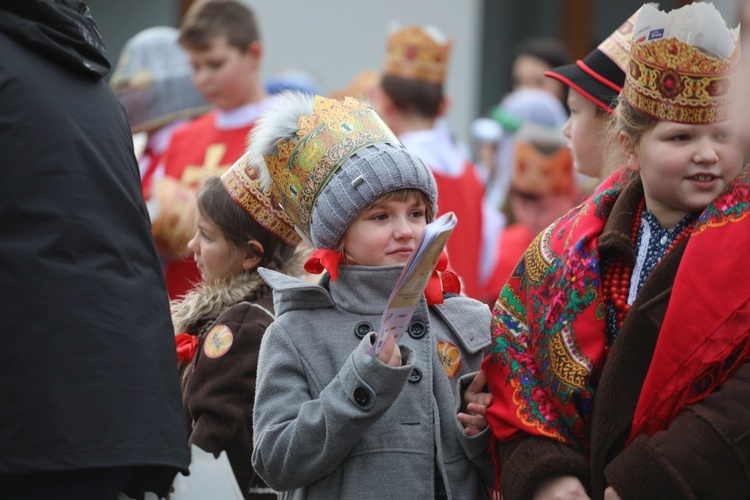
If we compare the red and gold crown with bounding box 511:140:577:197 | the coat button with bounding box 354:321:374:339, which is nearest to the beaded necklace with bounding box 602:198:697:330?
the coat button with bounding box 354:321:374:339

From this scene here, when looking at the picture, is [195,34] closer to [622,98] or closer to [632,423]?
[622,98]

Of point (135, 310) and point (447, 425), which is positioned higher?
point (135, 310)

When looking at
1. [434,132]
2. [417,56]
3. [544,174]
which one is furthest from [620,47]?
[417,56]

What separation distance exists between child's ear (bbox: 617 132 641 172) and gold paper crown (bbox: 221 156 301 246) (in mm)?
1145

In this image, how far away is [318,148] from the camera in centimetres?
318

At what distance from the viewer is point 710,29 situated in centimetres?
280

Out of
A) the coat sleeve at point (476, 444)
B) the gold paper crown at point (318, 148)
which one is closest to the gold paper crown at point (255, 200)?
the gold paper crown at point (318, 148)

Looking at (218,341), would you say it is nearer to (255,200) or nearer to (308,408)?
(255,200)

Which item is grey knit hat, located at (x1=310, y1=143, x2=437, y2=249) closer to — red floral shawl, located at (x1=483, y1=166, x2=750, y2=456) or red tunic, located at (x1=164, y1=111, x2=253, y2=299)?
red floral shawl, located at (x1=483, y1=166, x2=750, y2=456)

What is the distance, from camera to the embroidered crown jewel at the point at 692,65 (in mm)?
2785

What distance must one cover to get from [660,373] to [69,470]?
1232 mm

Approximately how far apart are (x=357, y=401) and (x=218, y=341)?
84cm

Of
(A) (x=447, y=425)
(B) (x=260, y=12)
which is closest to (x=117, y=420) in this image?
(A) (x=447, y=425)

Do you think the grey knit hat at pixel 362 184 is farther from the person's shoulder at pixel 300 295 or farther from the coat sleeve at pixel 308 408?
the coat sleeve at pixel 308 408
